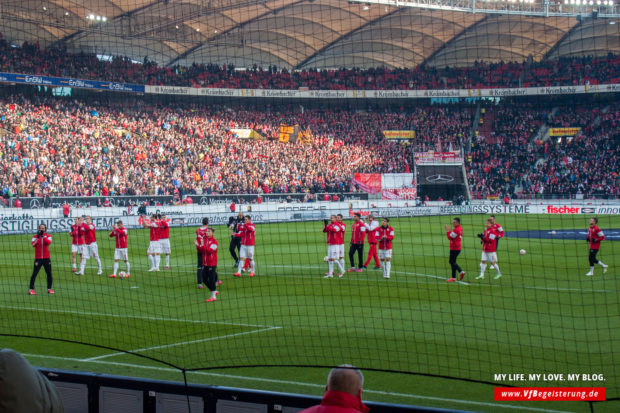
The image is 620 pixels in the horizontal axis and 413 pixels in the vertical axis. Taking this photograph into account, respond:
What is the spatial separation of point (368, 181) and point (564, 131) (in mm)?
19288

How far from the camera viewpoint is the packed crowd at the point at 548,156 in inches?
1973

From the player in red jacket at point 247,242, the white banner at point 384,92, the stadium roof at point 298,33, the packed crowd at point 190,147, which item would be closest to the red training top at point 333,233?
the player in red jacket at point 247,242

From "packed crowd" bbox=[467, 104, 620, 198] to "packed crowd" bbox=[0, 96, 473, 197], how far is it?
3670 millimetres

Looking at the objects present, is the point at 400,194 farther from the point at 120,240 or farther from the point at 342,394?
the point at 342,394

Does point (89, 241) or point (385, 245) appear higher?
point (89, 241)

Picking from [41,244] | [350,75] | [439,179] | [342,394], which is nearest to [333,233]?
[41,244]

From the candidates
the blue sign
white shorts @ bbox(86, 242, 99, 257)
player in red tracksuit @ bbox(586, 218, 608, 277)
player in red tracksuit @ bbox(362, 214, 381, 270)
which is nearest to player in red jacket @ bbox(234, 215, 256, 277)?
player in red tracksuit @ bbox(362, 214, 381, 270)

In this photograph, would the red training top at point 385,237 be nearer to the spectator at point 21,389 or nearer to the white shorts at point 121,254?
the white shorts at point 121,254

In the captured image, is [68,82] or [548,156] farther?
[548,156]

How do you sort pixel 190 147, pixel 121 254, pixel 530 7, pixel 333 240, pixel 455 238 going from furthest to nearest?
pixel 190 147
pixel 530 7
pixel 121 254
pixel 333 240
pixel 455 238

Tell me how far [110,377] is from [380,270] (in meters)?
13.9

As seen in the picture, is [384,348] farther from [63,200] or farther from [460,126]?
[460,126]

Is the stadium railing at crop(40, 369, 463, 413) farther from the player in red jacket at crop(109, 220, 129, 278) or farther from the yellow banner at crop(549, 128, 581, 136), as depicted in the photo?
the yellow banner at crop(549, 128, 581, 136)

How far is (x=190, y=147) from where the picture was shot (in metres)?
47.7
